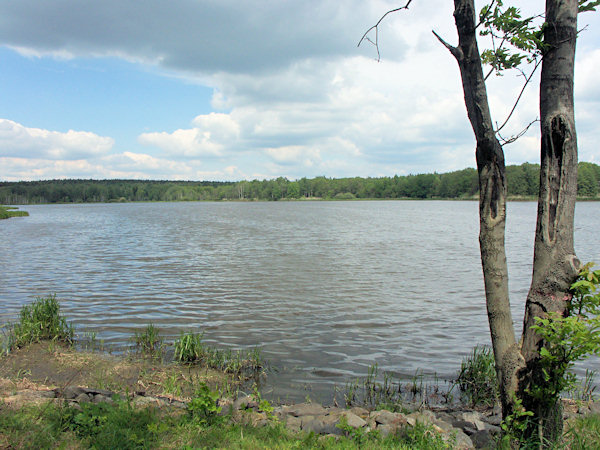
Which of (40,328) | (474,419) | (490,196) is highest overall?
(490,196)

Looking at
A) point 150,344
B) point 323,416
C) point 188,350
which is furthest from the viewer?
point 150,344

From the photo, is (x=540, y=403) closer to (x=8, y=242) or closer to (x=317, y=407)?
(x=317, y=407)

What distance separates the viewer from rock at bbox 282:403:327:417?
644 centimetres

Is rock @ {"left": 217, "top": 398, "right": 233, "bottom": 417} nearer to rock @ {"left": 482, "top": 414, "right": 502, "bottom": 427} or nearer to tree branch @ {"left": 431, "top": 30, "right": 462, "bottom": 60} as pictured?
rock @ {"left": 482, "top": 414, "right": 502, "bottom": 427}

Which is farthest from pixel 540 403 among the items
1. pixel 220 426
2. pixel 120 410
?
pixel 120 410

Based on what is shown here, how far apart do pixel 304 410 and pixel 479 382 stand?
3.78 m

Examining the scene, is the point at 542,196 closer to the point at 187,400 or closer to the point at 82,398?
the point at 187,400

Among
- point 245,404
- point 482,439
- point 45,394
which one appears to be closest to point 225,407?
point 245,404

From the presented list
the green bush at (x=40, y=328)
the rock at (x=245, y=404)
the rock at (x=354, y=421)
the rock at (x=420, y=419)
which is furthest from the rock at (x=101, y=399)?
the green bush at (x=40, y=328)

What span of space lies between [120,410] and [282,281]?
45.2 ft

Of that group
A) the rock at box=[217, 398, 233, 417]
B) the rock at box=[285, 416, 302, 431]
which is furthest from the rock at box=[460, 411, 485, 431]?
the rock at box=[217, 398, 233, 417]

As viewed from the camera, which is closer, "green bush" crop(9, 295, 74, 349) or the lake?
"green bush" crop(9, 295, 74, 349)

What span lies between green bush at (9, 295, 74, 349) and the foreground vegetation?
0.73 meters

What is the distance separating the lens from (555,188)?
465 cm
